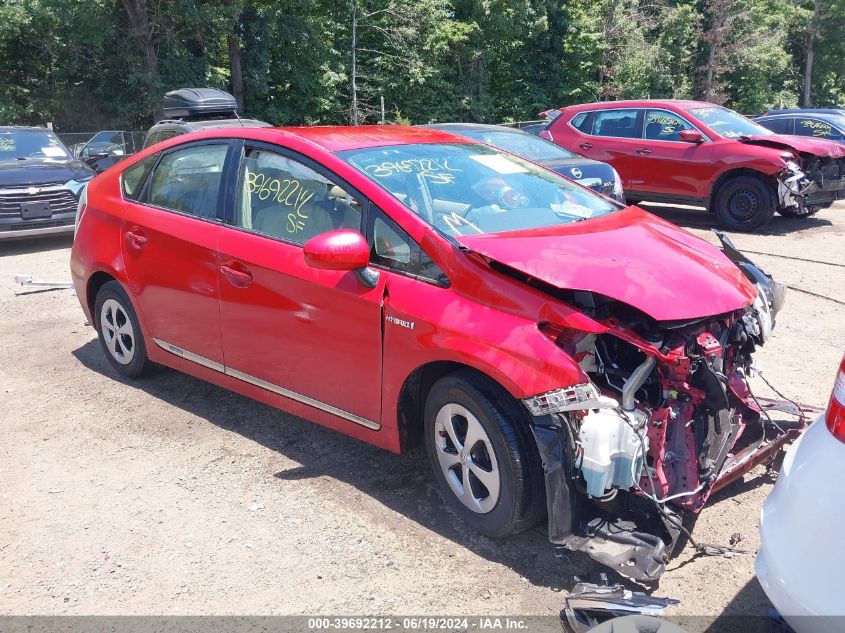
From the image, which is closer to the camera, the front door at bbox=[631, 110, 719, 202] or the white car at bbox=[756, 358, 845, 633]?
the white car at bbox=[756, 358, 845, 633]

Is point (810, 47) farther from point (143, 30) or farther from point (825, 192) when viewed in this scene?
point (825, 192)

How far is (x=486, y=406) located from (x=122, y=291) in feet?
9.82

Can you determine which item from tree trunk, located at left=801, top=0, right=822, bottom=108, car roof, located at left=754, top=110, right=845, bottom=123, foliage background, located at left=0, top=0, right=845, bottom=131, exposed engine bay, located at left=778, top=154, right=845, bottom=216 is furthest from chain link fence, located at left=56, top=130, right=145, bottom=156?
tree trunk, located at left=801, top=0, right=822, bottom=108

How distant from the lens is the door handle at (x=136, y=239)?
4730mm

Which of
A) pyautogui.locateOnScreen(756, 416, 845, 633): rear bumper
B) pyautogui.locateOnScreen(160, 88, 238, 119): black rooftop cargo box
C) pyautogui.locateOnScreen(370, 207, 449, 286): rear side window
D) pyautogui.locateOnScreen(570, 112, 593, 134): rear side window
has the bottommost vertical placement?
pyautogui.locateOnScreen(756, 416, 845, 633): rear bumper

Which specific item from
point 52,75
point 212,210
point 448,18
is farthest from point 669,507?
point 448,18

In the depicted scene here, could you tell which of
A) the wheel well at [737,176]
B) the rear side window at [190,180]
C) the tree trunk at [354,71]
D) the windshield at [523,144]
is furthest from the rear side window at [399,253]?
the tree trunk at [354,71]

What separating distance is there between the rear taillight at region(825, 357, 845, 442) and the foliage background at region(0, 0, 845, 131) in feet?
85.1

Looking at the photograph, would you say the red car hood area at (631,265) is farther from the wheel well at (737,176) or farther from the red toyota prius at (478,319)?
the wheel well at (737,176)

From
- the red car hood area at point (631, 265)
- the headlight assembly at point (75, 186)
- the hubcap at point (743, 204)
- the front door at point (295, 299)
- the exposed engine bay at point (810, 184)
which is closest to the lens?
the red car hood area at point (631, 265)

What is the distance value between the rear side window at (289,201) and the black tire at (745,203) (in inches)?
313

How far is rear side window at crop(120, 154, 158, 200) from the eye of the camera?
197 inches

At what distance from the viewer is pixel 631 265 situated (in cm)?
319

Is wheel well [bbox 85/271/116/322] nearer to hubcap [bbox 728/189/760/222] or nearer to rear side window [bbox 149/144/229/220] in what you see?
rear side window [bbox 149/144/229/220]
